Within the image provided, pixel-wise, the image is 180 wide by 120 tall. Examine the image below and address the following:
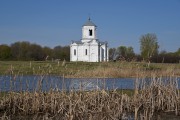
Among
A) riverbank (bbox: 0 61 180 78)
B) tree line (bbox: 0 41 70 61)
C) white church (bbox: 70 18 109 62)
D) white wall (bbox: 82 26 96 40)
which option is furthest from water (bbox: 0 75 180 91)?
tree line (bbox: 0 41 70 61)

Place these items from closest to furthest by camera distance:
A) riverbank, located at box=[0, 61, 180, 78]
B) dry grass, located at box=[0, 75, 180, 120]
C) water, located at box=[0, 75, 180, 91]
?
dry grass, located at box=[0, 75, 180, 120], water, located at box=[0, 75, 180, 91], riverbank, located at box=[0, 61, 180, 78]

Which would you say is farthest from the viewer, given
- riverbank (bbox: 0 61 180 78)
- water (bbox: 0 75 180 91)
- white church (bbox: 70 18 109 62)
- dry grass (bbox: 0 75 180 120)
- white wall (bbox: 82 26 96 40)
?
white wall (bbox: 82 26 96 40)

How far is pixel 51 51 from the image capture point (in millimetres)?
105000

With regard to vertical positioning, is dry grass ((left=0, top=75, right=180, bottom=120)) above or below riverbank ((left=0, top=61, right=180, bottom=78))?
below

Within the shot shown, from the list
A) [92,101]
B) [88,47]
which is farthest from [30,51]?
[92,101]

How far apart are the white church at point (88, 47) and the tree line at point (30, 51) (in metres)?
7.16

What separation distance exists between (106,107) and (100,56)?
74830mm

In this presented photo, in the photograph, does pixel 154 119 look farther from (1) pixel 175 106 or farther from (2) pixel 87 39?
(2) pixel 87 39

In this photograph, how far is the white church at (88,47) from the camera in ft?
275

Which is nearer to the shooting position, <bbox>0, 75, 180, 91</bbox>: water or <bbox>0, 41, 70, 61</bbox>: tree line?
<bbox>0, 75, 180, 91</bbox>: water

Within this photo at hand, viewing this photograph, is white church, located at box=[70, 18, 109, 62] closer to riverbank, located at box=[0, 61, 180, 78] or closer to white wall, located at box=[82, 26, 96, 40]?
white wall, located at box=[82, 26, 96, 40]

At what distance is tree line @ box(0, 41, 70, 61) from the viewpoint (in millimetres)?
93062

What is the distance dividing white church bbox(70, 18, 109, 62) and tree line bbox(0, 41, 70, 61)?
7164 mm

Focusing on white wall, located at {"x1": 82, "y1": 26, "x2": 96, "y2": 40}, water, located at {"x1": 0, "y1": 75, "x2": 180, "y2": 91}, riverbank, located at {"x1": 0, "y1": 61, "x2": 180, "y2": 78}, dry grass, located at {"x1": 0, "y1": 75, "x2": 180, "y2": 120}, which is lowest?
dry grass, located at {"x1": 0, "y1": 75, "x2": 180, "y2": 120}
